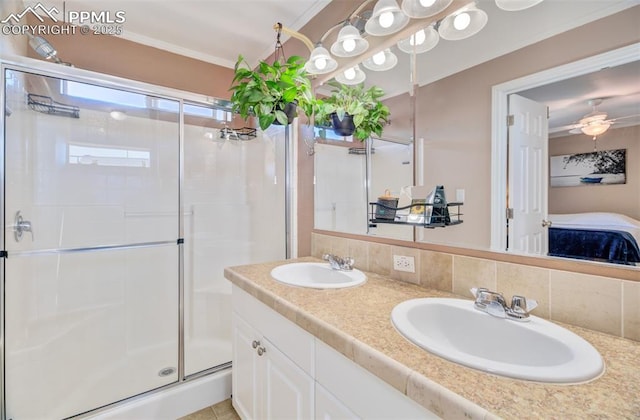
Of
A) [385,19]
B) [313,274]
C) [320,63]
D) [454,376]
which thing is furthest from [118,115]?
[454,376]

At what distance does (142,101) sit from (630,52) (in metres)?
2.52

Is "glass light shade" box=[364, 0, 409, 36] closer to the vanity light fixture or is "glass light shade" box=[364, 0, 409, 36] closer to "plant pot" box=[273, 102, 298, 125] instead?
"plant pot" box=[273, 102, 298, 125]

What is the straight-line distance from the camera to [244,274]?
4.68 ft

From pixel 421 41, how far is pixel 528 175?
2.44 ft

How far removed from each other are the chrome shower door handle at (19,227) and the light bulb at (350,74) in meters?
1.96

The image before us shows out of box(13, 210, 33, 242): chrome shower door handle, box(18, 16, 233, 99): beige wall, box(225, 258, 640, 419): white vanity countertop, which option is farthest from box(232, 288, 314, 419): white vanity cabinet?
box(18, 16, 233, 99): beige wall

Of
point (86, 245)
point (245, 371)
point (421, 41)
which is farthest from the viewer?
point (86, 245)

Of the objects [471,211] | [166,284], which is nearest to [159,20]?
[166,284]

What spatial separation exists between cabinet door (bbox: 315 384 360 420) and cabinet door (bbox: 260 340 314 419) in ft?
0.12

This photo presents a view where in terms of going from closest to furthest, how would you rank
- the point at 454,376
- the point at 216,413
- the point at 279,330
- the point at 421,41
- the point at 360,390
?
the point at 454,376, the point at 360,390, the point at 279,330, the point at 421,41, the point at 216,413

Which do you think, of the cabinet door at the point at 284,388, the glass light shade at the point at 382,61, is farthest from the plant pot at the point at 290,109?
the cabinet door at the point at 284,388

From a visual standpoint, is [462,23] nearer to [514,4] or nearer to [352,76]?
[514,4]

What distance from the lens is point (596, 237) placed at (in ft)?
2.76

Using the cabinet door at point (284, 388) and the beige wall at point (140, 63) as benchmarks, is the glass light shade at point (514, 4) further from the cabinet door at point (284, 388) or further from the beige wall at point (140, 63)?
the beige wall at point (140, 63)
